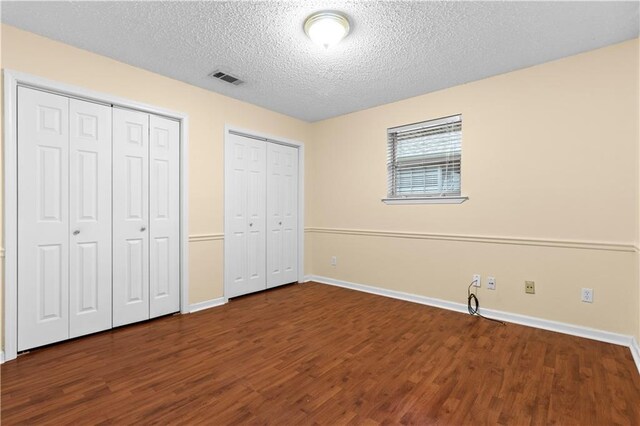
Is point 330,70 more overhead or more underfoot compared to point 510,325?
more overhead

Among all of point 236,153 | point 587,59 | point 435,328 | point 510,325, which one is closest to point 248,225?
point 236,153

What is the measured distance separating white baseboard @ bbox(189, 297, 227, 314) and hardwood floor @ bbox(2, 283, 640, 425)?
31 cm

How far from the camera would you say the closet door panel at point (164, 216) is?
3.04 metres

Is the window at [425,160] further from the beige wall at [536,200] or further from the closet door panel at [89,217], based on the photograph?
the closet door panel at [89,217]

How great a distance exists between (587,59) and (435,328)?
271 cm

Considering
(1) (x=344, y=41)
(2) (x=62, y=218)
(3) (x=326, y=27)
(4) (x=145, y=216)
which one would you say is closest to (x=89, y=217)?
(2) (x=62, y=218)

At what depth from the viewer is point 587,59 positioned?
2.60 meters

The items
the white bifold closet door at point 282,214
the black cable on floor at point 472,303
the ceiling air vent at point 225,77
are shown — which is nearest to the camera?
the ceiling air vent at point 225,77

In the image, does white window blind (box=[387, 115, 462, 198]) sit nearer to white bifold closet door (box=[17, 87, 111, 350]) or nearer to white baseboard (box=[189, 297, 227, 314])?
white baseboard (box=[189, 297, 227, 314])

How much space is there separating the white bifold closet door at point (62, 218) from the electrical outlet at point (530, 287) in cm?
391

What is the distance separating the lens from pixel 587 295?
8.60ft

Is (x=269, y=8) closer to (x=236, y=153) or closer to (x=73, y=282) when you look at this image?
(x=236, y=153)

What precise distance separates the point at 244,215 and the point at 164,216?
1000 mm

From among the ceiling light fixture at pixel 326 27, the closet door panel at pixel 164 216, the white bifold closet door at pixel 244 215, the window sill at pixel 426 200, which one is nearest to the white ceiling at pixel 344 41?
the ceiling light fixture at pixel 326 27
